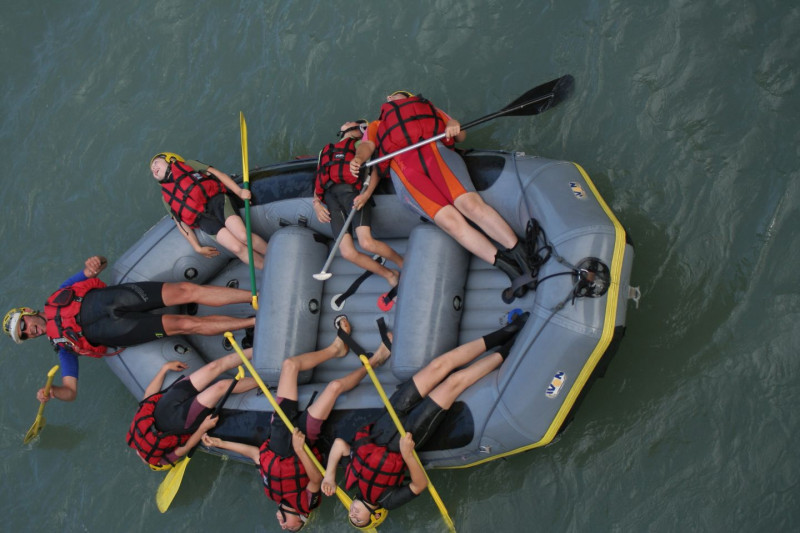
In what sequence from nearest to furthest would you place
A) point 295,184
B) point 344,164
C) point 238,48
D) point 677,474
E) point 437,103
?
point 677,474 < point 344,164 < point 295,184 < point 437,103 < point 238,48

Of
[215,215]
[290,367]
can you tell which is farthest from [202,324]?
[290,367]

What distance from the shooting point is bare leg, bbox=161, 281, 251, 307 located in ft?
16.0

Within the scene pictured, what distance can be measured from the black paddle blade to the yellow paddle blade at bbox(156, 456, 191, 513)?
9.52 ft

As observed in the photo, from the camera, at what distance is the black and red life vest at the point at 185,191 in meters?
4.77

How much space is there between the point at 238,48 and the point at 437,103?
67.3 inches

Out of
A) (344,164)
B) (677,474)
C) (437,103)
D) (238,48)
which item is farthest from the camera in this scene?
(238,48)

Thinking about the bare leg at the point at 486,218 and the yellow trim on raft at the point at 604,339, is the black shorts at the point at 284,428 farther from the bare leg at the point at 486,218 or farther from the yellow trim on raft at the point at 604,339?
the bare leg at the point at 486,218

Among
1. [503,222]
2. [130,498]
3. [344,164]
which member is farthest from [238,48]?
[130,498]

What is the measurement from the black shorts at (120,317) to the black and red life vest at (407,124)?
5.83 ft

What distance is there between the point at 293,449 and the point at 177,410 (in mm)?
794

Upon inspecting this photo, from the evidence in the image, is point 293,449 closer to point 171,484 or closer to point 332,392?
point 332,392

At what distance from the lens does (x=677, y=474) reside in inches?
163

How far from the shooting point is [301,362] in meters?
4.55

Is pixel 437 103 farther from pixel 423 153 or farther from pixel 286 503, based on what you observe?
pixel 286 503
